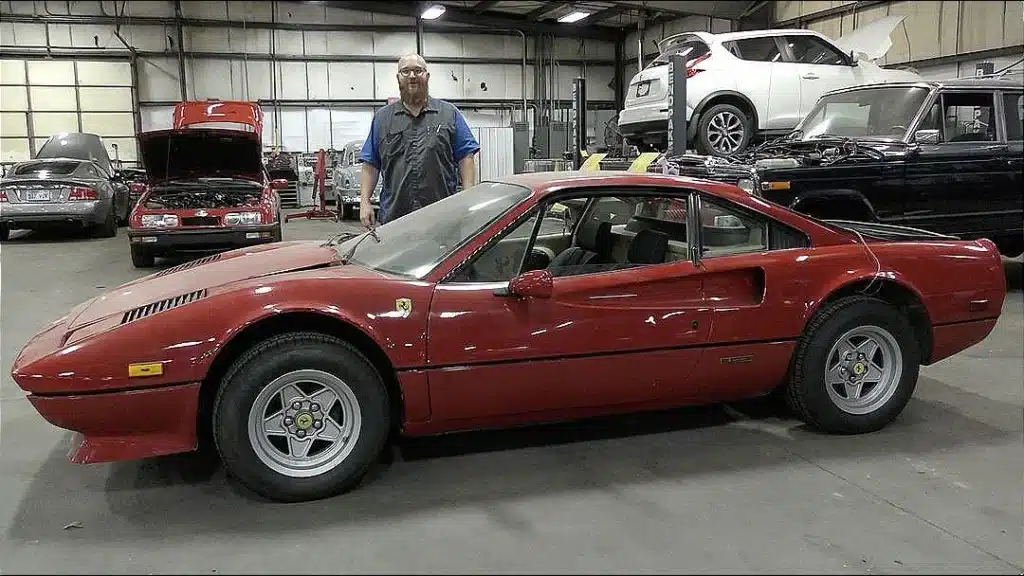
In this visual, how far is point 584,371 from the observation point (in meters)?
2.96

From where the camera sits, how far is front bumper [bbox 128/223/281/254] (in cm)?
787

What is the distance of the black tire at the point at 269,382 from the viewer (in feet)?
8.45

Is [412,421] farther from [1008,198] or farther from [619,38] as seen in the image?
[619,38]

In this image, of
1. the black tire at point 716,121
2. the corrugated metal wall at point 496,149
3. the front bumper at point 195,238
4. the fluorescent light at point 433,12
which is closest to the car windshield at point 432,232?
the front bumper at point 195,238

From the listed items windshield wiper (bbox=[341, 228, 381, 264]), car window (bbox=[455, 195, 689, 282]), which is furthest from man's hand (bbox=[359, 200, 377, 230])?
car window (bbox=[455, 195, 689, 282])

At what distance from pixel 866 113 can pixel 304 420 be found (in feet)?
A: 18.9

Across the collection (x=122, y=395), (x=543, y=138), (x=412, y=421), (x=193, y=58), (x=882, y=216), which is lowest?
(x=412, y=421)

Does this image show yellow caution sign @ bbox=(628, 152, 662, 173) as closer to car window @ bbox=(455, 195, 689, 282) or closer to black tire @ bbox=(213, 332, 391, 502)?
car window @ bbox=(455, 195, 689, 282)

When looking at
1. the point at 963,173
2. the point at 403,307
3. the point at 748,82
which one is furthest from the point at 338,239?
the point at 748,82

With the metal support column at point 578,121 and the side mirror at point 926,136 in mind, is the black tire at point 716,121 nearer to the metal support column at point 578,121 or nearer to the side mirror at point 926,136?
the side mirror at point 926,136

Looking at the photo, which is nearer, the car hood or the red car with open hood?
the car hood

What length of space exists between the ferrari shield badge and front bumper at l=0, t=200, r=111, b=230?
9768 millimetres

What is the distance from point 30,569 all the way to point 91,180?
10.2 metres

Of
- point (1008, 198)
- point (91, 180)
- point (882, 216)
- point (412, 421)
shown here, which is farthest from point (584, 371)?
point (91, 180)
